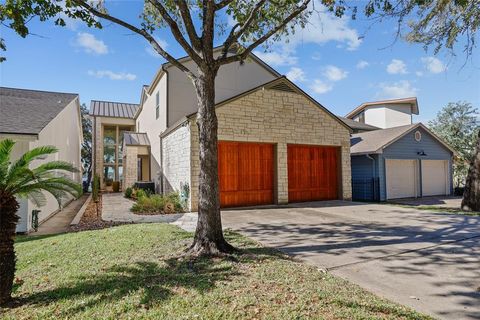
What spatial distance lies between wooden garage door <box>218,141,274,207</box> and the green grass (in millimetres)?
5779

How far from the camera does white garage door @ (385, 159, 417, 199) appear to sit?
1692cm

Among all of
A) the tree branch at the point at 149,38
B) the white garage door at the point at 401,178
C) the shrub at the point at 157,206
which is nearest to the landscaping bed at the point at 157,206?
the shrub at the point at 157,206

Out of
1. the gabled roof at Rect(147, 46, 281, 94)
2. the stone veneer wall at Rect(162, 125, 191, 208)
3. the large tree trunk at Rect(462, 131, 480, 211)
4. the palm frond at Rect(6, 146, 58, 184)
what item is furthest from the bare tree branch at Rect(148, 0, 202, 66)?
the large tree trunk at Rect(462, 131, 480, 211)

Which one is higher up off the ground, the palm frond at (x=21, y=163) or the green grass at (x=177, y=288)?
the palm frond at (x=21, y=163)

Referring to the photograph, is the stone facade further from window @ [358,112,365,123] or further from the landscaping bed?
window @ [358,112,365,123]

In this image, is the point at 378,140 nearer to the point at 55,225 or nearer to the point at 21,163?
the point at 55,225

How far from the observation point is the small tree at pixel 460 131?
914 inches

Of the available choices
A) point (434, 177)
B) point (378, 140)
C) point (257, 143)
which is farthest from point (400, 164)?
point (257, 143)

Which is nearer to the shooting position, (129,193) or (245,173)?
(245,173)

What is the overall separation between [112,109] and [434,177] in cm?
2761

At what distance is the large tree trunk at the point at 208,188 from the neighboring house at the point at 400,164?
13.1 metres

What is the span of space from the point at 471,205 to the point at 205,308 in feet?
42.6

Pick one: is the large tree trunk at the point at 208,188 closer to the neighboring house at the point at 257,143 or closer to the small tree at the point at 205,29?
the small tree at the point at 205,29

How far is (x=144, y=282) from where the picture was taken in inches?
164
